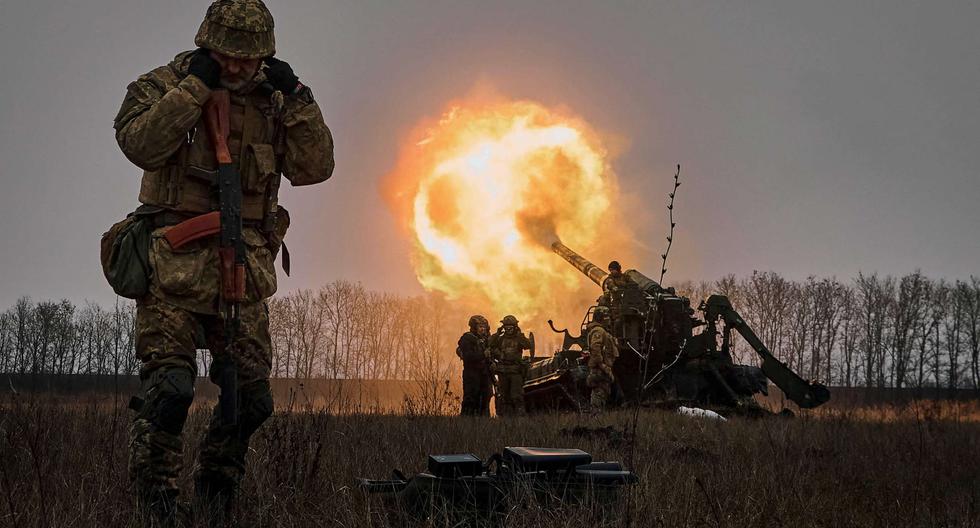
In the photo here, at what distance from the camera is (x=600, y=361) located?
14.6 metres

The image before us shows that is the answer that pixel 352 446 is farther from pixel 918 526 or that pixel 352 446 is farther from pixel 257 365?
pixel 918 526

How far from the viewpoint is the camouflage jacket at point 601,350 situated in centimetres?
1460

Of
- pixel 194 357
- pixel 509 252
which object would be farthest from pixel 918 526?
pixel 509 252

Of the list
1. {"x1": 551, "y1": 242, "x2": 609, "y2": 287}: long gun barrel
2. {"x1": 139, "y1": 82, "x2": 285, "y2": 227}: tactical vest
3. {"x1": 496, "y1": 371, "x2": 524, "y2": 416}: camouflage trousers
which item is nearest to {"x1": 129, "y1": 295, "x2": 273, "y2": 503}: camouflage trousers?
{"x1": 139, "y1": 82, "x2": 285, "y2": 227}: tactical vest

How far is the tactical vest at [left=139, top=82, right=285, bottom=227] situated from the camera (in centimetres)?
386

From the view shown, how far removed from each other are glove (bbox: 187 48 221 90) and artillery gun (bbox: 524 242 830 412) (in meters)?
11.4

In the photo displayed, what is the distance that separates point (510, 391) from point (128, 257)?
12377mm

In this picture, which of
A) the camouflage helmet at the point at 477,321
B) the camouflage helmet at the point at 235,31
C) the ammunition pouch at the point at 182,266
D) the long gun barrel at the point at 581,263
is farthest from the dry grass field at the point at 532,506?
the long gun barrel at the point at 581,263

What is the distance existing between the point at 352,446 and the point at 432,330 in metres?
60.3

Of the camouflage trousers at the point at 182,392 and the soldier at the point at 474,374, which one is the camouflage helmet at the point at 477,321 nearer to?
the soldier at the point at 474,374

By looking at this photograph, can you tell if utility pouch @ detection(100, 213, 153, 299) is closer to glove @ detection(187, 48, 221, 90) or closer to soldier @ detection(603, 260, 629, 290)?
glove @ detection(187, 48, 221, 90)

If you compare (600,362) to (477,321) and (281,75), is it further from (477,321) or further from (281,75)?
(281,75)

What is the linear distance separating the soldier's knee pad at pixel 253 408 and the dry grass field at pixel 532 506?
28cm

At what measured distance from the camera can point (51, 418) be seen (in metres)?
5.96
